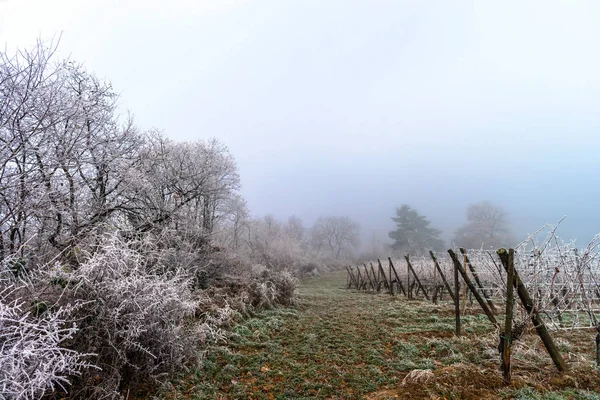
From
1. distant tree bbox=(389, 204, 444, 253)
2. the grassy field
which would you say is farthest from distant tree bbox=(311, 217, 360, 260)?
the grassy field

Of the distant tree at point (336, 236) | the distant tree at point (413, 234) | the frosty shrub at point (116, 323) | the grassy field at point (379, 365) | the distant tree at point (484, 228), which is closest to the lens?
the frosty shrub at point (116, 323)

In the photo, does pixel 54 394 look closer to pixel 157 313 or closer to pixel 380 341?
pixel 157 313

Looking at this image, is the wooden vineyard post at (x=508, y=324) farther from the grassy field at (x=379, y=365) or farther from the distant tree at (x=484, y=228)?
the distant tree at (x=484, y=228)

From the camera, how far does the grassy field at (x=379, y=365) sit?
339 cm

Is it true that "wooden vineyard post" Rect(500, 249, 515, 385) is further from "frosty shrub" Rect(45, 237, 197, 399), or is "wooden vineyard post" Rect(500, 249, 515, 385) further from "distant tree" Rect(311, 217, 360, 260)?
"distant tree" Rect(311, 217, 360, 260)

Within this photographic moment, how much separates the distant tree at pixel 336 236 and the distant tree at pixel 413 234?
9046 mm

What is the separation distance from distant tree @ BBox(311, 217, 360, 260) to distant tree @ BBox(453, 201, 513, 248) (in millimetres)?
20685

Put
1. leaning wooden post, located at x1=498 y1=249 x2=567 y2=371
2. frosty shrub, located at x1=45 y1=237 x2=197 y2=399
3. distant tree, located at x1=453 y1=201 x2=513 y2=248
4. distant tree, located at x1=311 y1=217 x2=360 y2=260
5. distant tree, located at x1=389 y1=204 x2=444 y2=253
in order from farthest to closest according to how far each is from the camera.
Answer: distant tree, located at x1=311 y1=217 x2=360 y2=260 → distant tree, located at x1=389 y1=204 x2=444 y2=253 → distant tree, located at x1=453 y1=201 x2=513 y2=248 → leaning wooden post, located at x1=498 y1=249 x2=567 y2=371 → frosty shrub, located at x1=45 y1=237 x2=197 y2=399

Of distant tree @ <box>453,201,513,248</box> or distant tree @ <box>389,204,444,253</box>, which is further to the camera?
distant tree @ <box>389,204,444,253</box>

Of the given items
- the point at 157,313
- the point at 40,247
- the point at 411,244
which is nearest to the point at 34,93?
the point at 40,247

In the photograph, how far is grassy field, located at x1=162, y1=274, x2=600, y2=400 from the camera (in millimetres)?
3387

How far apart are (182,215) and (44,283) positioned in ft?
21.1

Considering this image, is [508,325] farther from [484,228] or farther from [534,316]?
[484,228]

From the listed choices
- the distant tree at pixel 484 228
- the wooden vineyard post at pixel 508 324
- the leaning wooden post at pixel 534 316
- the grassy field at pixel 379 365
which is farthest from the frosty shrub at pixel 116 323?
the distant tree at pixel 484 228
